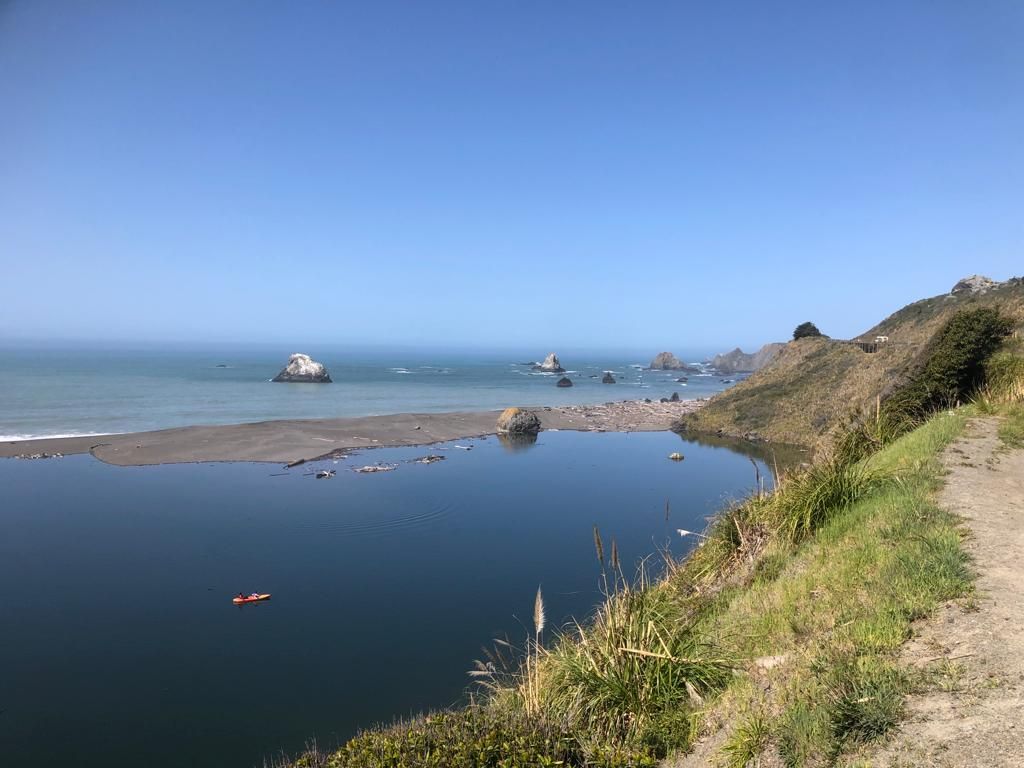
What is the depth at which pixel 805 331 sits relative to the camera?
6719 centimetres

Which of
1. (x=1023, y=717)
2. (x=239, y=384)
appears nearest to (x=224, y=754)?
(x=1023, y=717)

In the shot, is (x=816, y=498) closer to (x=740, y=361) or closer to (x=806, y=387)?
(x=806, y=387)

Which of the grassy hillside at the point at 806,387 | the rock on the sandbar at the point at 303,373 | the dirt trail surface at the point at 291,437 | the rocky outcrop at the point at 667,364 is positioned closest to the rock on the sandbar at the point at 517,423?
the dirt trail surface at the point at 291,437

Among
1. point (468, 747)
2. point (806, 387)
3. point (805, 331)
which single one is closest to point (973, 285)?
point (805, 331)

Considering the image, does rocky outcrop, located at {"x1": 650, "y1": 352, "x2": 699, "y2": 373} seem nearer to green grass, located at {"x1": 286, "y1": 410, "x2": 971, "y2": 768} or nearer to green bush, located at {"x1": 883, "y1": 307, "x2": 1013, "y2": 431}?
green bush, located at {"x1": 883, "y1": 307, "x2": 1013, "y2": 431}

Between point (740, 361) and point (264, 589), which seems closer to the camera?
point (264, 589)

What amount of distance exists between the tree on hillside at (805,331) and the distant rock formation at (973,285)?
18779 millimetres

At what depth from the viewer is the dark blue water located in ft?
40.7

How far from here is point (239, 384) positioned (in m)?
90.8

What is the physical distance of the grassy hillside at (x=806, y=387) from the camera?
45719 mm

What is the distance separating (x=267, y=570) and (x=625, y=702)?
651 inches

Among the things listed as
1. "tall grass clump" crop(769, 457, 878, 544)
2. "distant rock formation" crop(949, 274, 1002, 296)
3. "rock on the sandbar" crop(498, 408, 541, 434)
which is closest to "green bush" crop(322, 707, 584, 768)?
"tall grass clump" crop(769, 457, 878, 544)

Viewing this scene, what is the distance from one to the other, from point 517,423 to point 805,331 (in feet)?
121

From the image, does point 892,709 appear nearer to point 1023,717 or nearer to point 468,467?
point 1023,717
